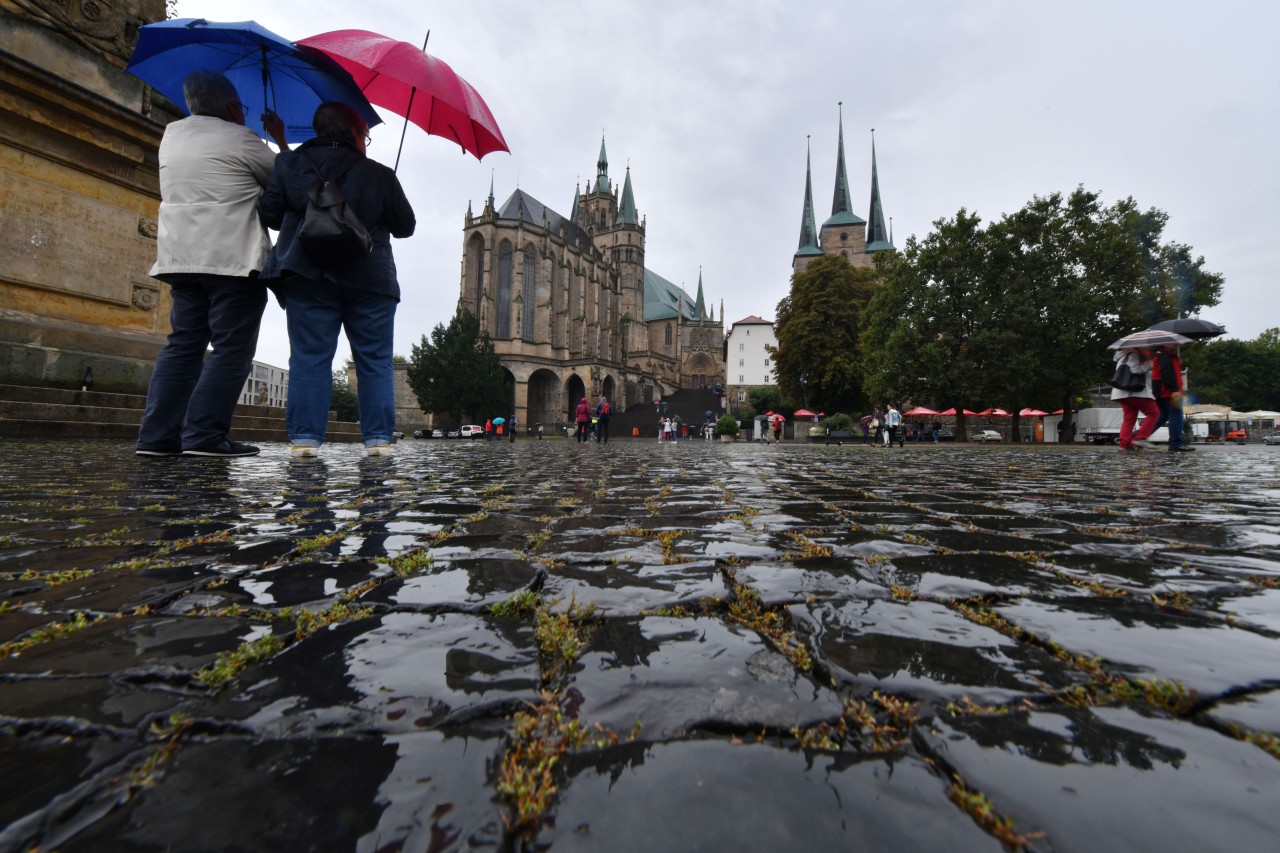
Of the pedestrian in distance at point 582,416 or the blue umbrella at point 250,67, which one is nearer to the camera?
the blue umbrella at point 250,67

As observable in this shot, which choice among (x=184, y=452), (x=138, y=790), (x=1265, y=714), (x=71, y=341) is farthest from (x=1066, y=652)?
(x=71, y=341)

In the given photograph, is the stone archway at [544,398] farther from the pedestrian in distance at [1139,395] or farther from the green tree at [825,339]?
the pedestrian in distance at [1139,395]

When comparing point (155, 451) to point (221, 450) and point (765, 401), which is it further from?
point (765, 401)

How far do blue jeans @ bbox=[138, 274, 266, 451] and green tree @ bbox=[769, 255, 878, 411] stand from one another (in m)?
34.6

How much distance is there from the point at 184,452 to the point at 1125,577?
21.1 feet

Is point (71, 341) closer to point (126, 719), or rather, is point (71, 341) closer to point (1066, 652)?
point (126, 719)

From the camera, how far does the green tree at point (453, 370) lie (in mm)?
45375

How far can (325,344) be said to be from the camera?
16.4 ft

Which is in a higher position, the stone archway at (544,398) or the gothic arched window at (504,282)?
the gothic arched window at (504,282)

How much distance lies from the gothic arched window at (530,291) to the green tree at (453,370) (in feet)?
23.4

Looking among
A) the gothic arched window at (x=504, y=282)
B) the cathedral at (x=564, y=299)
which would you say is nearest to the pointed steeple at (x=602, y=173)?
the cathedral at (x=564, y=299)

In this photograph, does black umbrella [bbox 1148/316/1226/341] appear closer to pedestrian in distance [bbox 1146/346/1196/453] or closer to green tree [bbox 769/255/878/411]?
pedestrian in distance [bbox 1146/346/1196/453]

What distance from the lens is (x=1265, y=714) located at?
854mm

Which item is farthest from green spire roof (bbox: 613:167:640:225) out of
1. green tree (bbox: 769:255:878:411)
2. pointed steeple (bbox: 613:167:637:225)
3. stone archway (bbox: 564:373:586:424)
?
green tree (bbox: 769:255:878:411)
